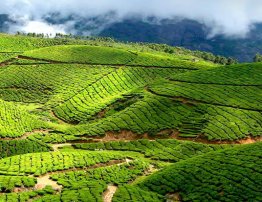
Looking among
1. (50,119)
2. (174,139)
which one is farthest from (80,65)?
(174,139)

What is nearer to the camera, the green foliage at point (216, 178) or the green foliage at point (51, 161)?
the green foliage at point (216, 178)

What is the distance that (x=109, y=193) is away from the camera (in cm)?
6172

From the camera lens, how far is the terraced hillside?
200ft

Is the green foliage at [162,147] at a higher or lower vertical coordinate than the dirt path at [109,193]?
higher

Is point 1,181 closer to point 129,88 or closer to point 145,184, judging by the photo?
point 145,184

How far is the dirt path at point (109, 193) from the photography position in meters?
59.4

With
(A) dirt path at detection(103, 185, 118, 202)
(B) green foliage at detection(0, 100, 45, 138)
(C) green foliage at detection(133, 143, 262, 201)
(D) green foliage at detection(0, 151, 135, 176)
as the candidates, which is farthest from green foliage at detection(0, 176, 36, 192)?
(B) green foliage at detection(0, 100, 45, 138)

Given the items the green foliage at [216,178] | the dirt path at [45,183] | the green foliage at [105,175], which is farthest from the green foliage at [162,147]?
the dirt path at [45,183]

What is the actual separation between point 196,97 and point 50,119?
36747mm

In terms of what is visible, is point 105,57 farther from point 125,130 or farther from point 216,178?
point 216,178

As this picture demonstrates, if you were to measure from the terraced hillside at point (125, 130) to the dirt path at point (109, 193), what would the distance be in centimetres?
16

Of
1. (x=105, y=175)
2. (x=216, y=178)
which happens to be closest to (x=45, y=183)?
(x=105, y=175)

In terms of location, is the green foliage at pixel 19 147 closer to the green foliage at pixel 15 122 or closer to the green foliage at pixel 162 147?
the green foliage at pixel 15 122

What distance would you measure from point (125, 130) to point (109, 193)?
119ft
